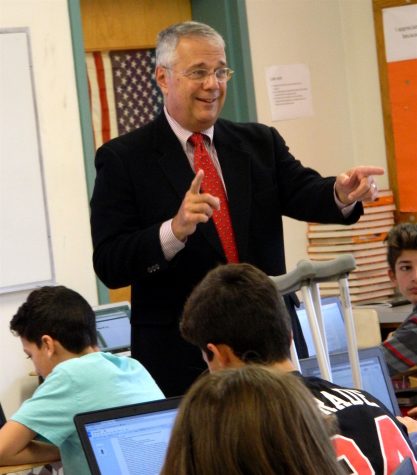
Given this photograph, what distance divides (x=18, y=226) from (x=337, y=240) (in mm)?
1808

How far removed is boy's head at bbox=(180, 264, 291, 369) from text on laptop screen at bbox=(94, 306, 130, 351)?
2498mm

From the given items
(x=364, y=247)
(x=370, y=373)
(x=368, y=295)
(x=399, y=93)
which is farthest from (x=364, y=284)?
(x=370, y=373)

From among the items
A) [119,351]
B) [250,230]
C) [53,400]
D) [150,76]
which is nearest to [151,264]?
[250,230]

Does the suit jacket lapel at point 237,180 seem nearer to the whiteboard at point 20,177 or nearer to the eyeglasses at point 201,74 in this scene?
the eyeglasses at point 201,74

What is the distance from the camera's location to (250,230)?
8.96 ft

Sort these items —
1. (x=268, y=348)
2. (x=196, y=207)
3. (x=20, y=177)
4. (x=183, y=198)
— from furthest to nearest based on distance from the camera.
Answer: (x=20, y=177), (x=183, y=198), (x=196, y=207), (x=268, y=348)

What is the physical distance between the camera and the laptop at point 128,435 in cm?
226

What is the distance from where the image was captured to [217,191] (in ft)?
9.03

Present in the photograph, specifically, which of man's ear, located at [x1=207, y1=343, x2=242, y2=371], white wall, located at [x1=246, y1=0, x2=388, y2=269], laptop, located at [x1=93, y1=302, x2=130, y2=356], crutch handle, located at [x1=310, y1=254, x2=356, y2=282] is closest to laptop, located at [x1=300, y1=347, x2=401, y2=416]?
crutch handle, located at [x1=310, y1=254, x2=356, y2=282]

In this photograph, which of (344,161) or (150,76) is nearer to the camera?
(150,76)

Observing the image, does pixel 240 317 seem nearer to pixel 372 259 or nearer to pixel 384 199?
pixel 372 259

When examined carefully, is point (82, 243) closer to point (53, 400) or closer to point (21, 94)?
point (21, 94)

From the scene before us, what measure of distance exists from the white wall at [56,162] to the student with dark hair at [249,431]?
12.0ft

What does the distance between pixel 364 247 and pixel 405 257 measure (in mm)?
1533
